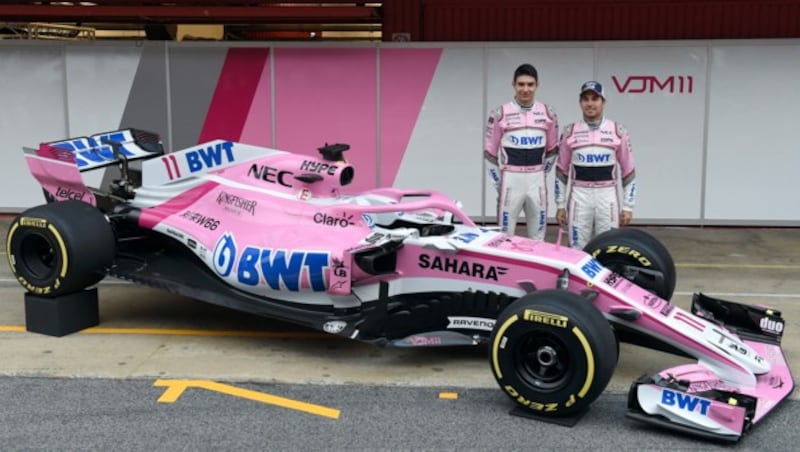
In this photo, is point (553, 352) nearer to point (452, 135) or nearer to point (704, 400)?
point (704, 400)

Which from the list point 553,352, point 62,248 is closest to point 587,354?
point 553,352

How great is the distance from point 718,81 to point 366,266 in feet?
24.3

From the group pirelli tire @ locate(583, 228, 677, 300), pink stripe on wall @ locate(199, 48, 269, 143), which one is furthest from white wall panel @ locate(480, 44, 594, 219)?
pirelli tire @ locate(583, 228, 677, 300)

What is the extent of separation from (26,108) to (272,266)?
756 centimetres

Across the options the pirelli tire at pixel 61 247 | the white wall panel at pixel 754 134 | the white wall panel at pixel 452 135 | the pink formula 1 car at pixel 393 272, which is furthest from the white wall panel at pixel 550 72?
Result: the pirelli tire at pixel 61 247

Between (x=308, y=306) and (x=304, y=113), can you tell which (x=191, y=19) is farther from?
(x=308, y=306)

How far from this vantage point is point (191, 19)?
12.0 metres

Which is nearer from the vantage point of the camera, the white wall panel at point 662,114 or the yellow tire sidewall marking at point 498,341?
the yellow tire sidewall marking at point 498,341

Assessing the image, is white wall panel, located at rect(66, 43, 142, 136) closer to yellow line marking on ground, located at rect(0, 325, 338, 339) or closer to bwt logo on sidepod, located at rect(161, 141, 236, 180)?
bwt logo on sidepod, located at rect(161, 141, 236, 180)

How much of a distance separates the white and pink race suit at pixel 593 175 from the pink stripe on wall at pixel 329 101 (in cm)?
449

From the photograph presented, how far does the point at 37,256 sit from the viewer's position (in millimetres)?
6402

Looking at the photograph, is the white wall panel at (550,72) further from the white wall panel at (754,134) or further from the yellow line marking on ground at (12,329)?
the yellow line marking on ground at (12,329)

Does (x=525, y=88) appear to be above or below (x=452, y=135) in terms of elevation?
above

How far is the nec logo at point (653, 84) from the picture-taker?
10.9 meters
